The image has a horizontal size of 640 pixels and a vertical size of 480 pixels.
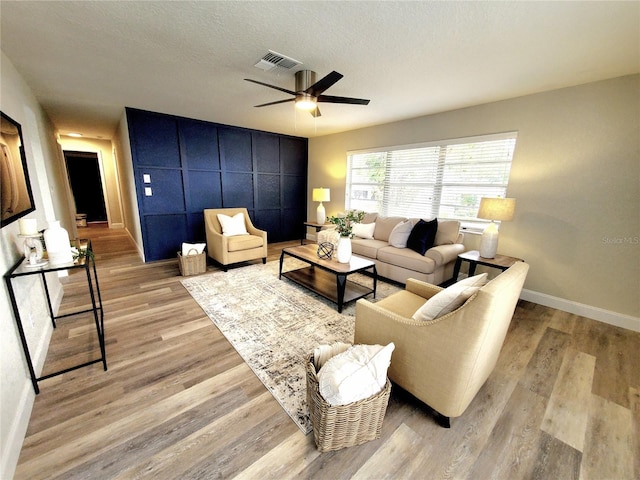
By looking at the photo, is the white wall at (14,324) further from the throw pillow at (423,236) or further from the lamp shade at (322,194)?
the lamp shade at (322,194)

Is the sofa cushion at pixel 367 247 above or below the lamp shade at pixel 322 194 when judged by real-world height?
below

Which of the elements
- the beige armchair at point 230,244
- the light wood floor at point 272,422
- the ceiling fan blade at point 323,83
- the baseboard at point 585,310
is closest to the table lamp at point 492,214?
the baseboard at point 585,310

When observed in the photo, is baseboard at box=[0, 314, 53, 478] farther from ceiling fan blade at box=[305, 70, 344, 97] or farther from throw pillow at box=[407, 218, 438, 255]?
throw pillow at box=[407, 218, 438, 255]

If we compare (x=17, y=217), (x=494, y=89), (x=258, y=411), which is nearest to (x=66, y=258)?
(x=17, y=217)

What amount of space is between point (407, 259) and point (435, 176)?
1.56 meters

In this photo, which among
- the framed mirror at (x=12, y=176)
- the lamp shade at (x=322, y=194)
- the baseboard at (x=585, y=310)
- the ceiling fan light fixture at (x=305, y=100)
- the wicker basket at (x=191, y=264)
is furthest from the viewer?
the lamp shade at (x=322, y=194)

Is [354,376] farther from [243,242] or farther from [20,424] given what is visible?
[243,242]

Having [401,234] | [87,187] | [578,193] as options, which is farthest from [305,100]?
[87,187]

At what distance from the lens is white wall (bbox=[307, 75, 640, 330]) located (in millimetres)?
2469

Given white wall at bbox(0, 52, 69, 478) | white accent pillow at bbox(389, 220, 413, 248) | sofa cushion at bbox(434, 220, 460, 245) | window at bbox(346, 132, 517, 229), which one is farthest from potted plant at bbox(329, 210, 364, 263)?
white wall at bbox(0, 52, 69, 478)

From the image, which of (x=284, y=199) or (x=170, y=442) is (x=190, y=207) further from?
(x=170, y=442)

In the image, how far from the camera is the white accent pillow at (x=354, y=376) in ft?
4.00

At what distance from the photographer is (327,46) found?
1.99 m

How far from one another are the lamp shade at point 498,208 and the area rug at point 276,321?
1.44 metres
